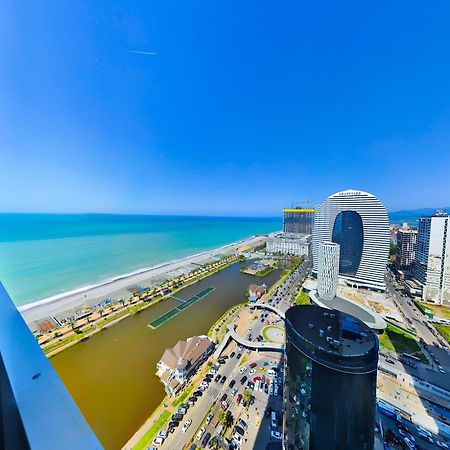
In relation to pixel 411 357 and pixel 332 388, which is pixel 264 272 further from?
pixel 332 388

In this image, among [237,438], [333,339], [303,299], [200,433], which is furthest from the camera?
[303,299]

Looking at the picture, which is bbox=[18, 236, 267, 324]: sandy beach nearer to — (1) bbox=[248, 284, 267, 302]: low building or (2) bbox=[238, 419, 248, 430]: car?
(1) bbox=[248, 284, 267, 302]: low building

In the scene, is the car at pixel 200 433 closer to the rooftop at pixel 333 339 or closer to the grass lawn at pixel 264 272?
the rooftop at pixel 333 339

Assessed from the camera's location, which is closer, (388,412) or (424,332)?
(388,412)

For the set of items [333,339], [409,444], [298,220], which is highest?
[298,220]

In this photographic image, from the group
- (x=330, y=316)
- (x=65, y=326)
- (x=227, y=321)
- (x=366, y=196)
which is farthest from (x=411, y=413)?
(x=65, y=326)

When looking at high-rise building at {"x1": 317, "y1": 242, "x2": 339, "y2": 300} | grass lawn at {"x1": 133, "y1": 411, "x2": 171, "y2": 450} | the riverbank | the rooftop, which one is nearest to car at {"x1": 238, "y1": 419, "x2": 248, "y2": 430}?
grass lawn at {"x1": 133, "y1": 411, "x2": 171, "y2": 450}

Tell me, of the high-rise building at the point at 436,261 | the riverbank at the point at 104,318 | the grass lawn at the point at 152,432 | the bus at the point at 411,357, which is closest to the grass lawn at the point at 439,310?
the high-rise building at the point at 436,261

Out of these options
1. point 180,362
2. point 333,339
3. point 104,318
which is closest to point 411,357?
point 333,339
